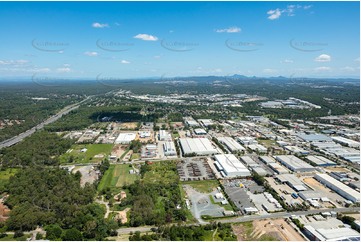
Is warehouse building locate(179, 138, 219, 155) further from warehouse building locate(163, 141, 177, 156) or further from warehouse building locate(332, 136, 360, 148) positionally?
warehouse building locate(332, 136, 360, 148)

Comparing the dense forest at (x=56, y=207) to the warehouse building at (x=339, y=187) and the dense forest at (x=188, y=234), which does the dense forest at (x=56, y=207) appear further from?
the warehouse building at (x=339, y=187)

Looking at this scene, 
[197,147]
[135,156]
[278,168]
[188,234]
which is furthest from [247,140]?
[188,234]

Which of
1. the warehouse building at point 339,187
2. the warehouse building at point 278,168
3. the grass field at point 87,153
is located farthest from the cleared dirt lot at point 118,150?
the warehouse building at point 339,187

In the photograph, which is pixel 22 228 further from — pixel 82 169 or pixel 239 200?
pixel 239 200

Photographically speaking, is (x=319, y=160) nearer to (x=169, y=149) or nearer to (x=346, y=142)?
(x=346, y=142)

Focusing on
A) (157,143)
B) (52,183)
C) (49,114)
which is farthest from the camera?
(49,114)

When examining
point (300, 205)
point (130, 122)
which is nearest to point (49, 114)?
point (130, 122)
